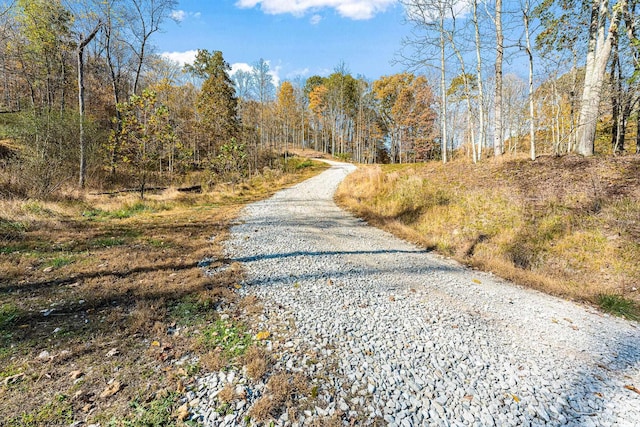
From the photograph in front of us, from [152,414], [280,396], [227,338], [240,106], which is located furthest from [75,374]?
[240,106]

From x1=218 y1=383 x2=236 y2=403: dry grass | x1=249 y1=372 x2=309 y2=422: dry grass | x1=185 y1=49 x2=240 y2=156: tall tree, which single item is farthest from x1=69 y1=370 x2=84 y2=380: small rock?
x1=185 y1=49 x2=240 y2=156: tall tree

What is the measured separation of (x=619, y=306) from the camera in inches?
150

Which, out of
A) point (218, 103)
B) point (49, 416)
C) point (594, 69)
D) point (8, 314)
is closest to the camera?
point (49, 416)

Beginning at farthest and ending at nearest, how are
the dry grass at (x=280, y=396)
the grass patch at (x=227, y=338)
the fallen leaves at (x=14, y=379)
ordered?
the grass patch at (x=227, y=338) < the fallen leaves at (x=14, y=379) < the dry grass at (x=280, y=396)

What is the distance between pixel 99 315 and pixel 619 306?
6.76 m

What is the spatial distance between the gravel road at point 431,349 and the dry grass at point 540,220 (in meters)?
1.03

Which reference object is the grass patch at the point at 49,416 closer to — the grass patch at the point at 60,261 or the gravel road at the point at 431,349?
the gravel road at the point at 431,349

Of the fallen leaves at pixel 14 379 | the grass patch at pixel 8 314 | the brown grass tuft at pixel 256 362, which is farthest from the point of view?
the grass patch at pixel 8 314

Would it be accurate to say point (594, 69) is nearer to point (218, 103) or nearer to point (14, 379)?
point (14, 379)

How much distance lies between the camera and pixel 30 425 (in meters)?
1.72

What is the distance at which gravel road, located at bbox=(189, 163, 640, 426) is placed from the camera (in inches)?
80.5

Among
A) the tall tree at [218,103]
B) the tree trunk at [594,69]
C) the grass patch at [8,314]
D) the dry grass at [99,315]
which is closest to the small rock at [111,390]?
the dry grass at [99,315]

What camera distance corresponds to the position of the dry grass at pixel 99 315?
6.41 feet

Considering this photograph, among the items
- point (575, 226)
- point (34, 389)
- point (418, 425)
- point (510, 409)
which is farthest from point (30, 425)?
point (575, 226)
